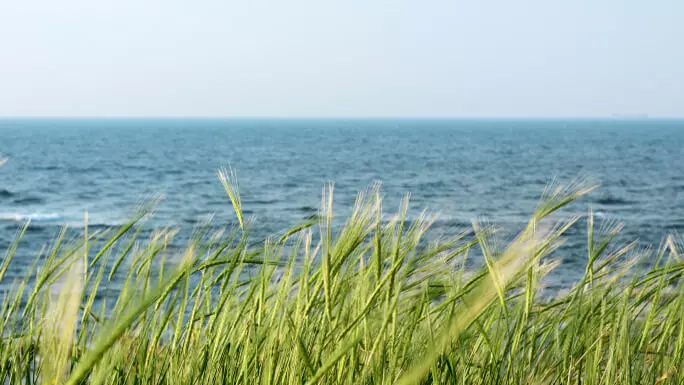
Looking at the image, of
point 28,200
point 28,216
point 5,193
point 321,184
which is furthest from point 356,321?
point 321,184

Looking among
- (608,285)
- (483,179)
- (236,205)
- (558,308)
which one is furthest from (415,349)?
(483,179)

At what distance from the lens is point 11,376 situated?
1.70m

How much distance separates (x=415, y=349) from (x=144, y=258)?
0.66 metres

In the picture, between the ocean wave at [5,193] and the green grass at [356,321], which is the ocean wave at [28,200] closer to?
the ocean wave at [5,193]

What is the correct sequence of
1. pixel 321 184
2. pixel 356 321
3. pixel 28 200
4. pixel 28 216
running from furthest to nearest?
1. pixel 321 184
2. pixel 28 200
3. pixel 28 216
4. pixel 356 321

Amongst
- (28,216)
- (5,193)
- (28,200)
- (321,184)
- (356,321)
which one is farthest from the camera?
(321,184)

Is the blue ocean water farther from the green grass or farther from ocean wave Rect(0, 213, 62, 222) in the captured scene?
the green grass

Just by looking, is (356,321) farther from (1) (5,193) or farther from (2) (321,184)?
(2) (321,184)

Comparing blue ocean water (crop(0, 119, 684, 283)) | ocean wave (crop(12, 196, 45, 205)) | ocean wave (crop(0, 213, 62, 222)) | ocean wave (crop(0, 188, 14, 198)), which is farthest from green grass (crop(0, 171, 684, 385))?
ocean wave (crop(0, 188, 14, 198))

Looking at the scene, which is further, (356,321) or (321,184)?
(321,184)

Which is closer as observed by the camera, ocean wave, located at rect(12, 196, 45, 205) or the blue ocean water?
the blue ocean water

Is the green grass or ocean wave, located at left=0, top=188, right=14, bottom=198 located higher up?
the green grass

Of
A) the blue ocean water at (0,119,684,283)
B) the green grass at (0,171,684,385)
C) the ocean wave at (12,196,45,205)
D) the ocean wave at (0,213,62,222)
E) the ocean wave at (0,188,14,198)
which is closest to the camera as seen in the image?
the green grass at (0,171,684,385)

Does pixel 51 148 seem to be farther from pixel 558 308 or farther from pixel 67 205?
pixel 558 308
